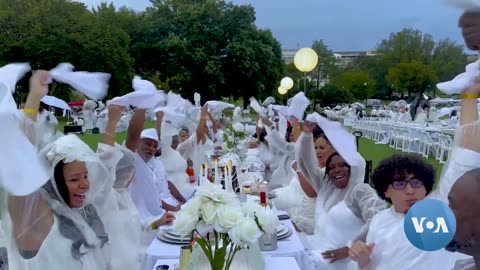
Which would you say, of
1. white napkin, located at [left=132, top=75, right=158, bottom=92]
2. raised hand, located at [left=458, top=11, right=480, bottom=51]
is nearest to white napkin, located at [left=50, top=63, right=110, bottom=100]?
white napkin, located at [left=132, top=75, right=158, bottom=92]

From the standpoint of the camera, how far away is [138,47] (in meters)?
41.1

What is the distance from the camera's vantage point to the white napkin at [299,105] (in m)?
4.94

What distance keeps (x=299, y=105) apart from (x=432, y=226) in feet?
13.7

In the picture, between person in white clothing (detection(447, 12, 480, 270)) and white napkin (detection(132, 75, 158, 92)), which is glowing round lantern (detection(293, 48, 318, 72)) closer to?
white napkin (detection(132, 75, 158, 92))

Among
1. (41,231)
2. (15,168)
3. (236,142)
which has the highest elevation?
(15,168)

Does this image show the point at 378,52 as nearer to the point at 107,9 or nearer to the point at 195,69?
the point at 195,69

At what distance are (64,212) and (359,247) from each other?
1345 mm

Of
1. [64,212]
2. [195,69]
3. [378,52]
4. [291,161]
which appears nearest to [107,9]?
[195,69]

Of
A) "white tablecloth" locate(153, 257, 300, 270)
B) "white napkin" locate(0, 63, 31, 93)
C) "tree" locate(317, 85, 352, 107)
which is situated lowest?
"tree" locate(317, 85, 352, 107)

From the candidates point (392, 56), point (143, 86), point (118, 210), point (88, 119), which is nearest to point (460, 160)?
point (143, 86)

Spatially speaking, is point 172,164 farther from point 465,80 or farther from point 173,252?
point 465,80

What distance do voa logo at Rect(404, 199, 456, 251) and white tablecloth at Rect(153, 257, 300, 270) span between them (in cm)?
196

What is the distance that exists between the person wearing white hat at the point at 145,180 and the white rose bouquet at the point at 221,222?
5.21 feet

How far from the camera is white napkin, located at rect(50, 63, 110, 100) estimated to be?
2236 millimetres
